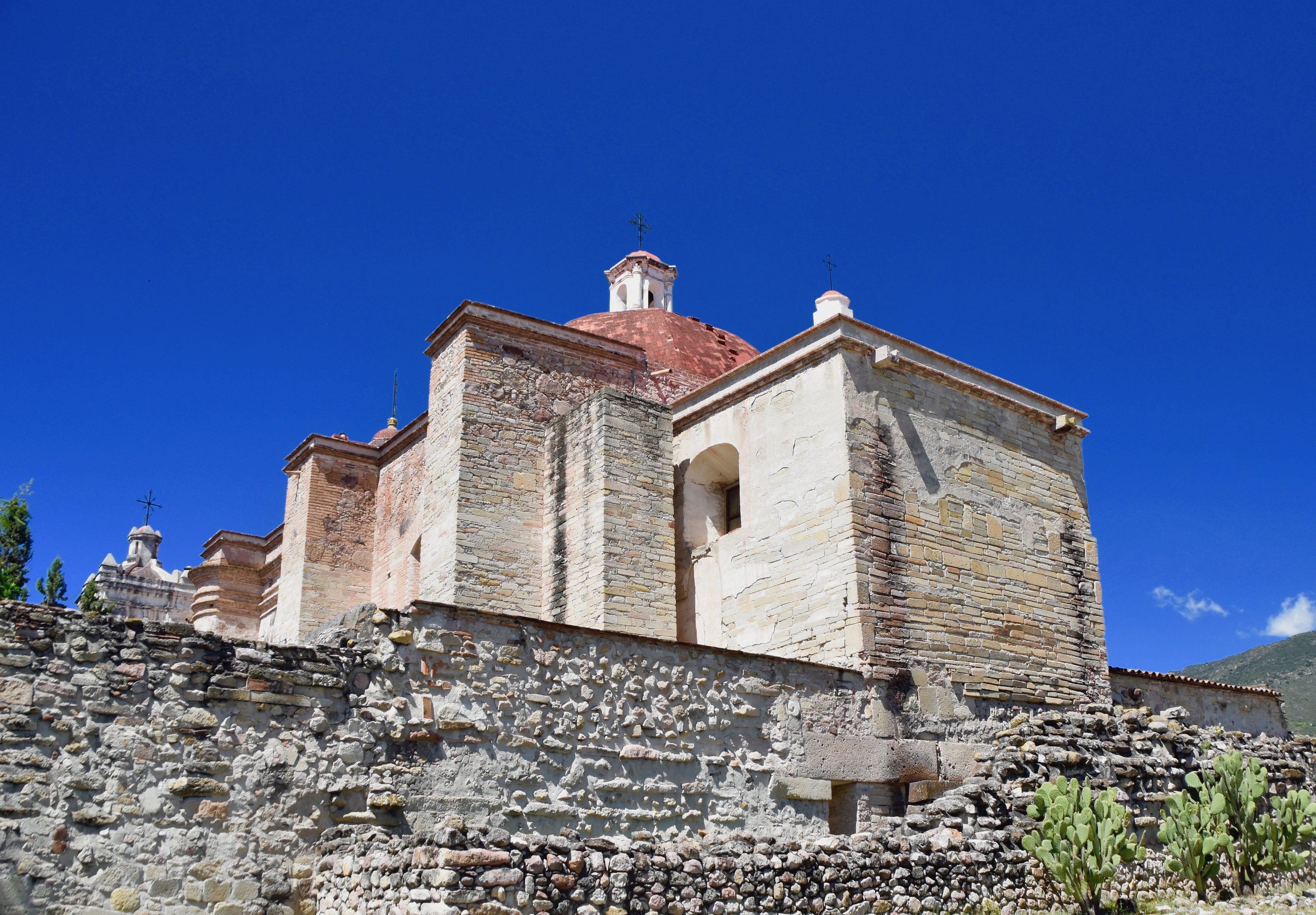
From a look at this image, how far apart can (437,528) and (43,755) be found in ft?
19.5

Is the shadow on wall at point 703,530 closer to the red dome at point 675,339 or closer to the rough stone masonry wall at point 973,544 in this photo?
the rough stone masonry wall at point 973,544

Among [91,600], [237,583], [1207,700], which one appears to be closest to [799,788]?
[1207,700]

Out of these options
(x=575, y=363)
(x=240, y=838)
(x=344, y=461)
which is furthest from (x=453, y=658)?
(x=344, y=461)

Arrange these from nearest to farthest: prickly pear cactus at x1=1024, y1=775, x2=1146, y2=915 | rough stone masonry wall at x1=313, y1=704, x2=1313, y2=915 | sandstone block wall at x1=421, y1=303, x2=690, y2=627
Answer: rough stone masonry wall at x1=313, y1=704, x2=1313, y2=915 < prickly pear cactus at x1=1024, y1=775, x2=1146, y2=915 < sandstone block wall at x1=421, y1=303, x2=690, y2=627

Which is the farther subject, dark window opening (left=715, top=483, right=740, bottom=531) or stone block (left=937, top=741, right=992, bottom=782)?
dark window opening (left=715, top=483, right=740, bottom=531)

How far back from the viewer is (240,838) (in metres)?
6.87

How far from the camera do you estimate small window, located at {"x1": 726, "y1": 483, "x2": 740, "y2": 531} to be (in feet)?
42.3

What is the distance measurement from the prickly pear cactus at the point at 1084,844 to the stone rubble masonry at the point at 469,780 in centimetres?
38

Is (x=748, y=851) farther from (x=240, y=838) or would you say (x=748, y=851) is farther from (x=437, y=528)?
(x=437, y=528)

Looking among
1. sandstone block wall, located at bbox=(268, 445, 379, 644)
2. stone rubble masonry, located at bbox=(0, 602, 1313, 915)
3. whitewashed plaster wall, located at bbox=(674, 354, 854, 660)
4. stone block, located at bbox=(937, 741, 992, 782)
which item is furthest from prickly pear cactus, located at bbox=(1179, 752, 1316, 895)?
sandstone block wall, located at bbox=(268, 445, 379, 644)

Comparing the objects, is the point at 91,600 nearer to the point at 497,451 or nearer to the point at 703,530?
the point at 497,451

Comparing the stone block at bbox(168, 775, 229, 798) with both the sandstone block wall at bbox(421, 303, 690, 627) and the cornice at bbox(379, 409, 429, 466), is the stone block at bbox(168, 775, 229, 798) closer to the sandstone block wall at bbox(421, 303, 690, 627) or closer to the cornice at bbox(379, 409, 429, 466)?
the sandstone block wall at bbox(421, 303, 690, 627)

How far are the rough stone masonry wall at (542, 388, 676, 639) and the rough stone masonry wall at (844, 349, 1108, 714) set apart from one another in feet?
7.30

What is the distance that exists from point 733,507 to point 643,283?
905 cm
